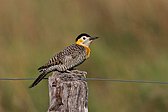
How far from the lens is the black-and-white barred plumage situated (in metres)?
5.50

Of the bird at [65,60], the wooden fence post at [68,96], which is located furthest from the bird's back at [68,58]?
the wooden fence post at [68,96]

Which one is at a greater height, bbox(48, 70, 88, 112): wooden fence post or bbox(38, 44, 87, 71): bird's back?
bbox(38, 44, 87, 71): bird's back

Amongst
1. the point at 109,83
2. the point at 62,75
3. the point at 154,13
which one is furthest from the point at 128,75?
the point at 62,75

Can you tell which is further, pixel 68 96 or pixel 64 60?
pixel 64 60

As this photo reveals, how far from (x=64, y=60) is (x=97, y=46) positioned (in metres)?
1.81

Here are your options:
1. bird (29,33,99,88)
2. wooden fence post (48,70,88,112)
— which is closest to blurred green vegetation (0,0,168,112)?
bird (29,33,99,88)

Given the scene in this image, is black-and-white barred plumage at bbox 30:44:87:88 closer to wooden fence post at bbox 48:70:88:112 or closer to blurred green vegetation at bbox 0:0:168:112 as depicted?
blurred green vegetation at bbox 0:0:168:112

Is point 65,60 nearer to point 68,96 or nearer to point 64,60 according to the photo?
point 64,60

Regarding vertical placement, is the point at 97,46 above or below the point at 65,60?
above

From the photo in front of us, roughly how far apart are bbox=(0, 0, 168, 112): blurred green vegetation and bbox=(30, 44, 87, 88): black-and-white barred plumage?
0.86m

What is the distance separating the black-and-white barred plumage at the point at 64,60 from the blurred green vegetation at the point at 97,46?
2.82ft

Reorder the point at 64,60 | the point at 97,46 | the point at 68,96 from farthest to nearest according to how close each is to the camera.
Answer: the point at 97,46, the point at 64,60, the point at 68,96

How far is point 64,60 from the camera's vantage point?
18.3 ft

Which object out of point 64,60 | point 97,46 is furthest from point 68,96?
point 97,46
